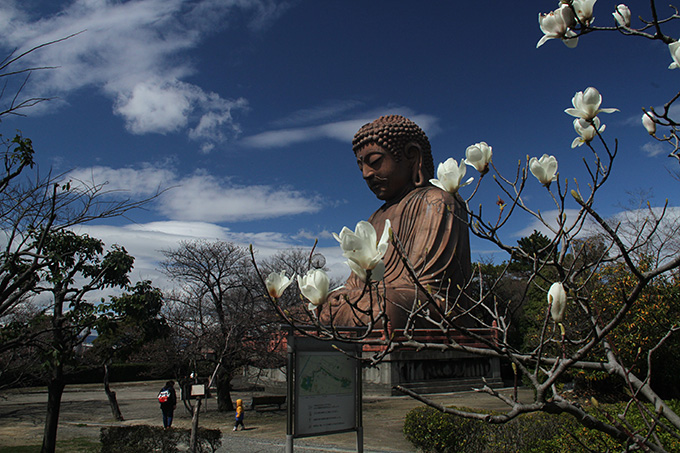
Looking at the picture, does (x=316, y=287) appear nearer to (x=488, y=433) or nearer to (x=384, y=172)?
(x=488, y=433)

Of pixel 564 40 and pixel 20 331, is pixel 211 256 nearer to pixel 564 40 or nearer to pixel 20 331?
pixel 20 331

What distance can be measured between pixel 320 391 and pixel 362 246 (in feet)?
10.6

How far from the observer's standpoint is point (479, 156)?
199 cm

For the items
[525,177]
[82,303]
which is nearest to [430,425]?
[82,303]

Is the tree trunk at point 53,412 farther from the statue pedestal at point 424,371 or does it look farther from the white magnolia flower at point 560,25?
the white magnolia flower at point 560,25

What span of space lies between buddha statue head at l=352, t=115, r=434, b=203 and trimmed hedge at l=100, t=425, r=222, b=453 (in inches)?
397

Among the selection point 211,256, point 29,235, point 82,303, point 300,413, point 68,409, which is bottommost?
point 68,409

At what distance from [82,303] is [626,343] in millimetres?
9200

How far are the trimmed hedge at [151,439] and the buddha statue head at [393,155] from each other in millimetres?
10083

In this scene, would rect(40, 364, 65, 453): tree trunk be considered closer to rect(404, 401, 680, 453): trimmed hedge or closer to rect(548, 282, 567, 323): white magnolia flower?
rect(404, 401, 680, 453): trimmed hedge

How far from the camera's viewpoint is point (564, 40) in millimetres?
1968

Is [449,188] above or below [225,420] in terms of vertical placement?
above

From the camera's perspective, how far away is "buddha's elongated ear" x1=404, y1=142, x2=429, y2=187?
51.0ft

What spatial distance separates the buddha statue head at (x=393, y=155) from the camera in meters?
15.4
